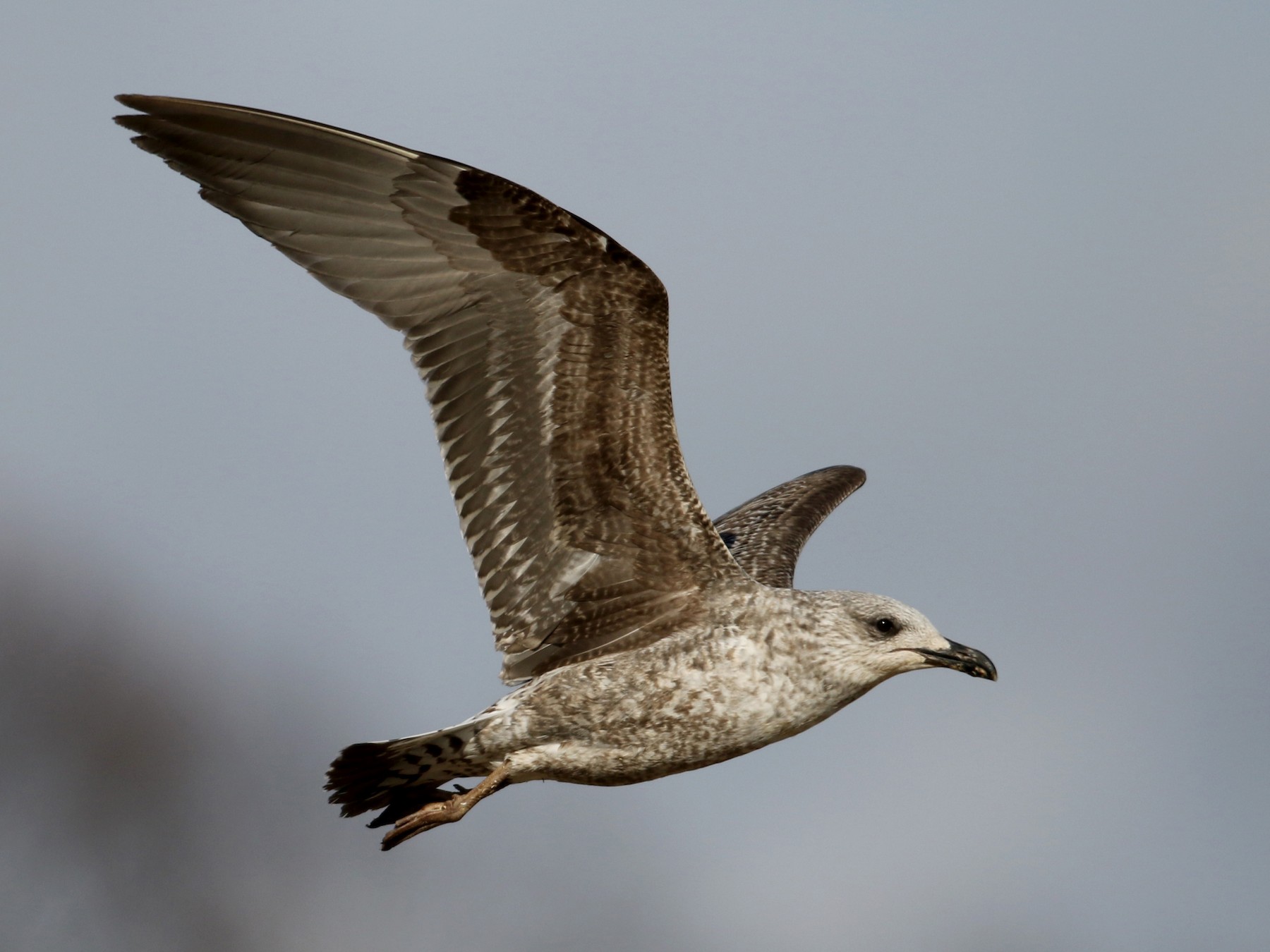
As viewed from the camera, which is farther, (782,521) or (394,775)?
(782,521)

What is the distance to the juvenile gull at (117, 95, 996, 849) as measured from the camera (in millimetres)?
8008

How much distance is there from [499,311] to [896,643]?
2672 millimetres

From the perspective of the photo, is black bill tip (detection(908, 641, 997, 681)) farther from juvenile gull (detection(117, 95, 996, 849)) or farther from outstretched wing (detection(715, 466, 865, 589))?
outstretched wing (detection(715, 466, 865, 589))

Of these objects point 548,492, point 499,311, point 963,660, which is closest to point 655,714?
point 548,492

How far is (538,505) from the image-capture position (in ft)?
27.9

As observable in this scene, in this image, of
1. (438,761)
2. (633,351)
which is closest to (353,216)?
(633,351)

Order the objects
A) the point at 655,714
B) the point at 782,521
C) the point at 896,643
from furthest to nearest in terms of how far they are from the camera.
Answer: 1. the point at 782,521
2. the point at 896,643
3. the point at 655,714

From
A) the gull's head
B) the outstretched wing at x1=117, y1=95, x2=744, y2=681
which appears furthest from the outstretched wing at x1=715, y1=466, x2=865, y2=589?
the outstretched wing at x1=117, y1=95, x2=744, y2=681

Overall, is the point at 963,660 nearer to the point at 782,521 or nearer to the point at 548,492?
the point at 548,492

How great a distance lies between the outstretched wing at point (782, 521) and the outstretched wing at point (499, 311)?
2.24 meters

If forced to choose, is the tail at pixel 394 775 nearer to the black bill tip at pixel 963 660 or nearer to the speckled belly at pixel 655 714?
the speckled belly at pixel 655 714

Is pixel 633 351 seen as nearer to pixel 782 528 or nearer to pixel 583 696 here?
pixel 583 696

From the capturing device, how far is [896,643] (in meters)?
8.44

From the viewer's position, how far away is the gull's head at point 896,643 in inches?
329
